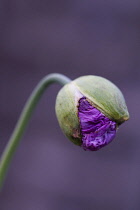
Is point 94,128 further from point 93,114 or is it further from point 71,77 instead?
point 71,77

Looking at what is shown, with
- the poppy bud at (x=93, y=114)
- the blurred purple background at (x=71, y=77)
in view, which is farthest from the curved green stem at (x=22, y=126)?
the blurred purple background at (x=71, y=77)

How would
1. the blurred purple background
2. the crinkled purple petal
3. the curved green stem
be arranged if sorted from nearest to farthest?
the crinkled purple petal, the curved green stem, the blurred purple background

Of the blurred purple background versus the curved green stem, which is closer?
the curved green stem

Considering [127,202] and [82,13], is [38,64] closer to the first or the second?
[82,13]

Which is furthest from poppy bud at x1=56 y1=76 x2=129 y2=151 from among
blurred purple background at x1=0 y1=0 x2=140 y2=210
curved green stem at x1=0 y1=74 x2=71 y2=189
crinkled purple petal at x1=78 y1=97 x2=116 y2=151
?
blurred purple background at x1=0 y1=0 x2=140 y2=210

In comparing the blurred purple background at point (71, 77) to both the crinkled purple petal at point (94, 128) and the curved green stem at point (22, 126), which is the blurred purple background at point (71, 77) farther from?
the crinkled purple petal at point (94, 128)

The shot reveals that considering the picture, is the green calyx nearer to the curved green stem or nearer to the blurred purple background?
the curved green stem

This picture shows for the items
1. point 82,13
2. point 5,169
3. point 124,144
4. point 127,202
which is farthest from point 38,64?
point 5,169

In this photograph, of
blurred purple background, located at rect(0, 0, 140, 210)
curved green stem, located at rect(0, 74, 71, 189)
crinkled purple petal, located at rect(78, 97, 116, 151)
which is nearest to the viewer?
crinkled purple petal, located at rect(78, 97, 116, 151)

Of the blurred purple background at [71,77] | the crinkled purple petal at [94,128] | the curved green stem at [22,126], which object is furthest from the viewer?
the blurred purple background at [71,77]

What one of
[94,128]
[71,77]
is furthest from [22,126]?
[71,77]
